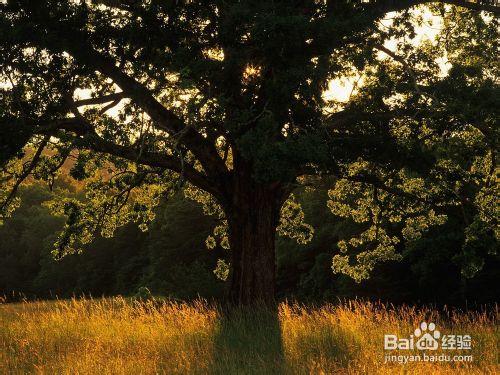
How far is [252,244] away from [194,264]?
37.2 metres

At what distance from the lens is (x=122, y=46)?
12.8 m

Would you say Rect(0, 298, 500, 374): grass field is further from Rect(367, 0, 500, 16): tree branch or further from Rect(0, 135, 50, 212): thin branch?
Rect(367, 0, 500, 16): tree branch

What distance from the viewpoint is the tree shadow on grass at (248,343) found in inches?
331

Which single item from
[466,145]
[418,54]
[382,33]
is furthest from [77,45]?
[466,145]

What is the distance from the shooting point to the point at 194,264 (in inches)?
1988

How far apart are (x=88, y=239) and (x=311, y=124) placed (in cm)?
905

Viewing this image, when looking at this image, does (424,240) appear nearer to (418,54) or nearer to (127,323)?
(418,54)

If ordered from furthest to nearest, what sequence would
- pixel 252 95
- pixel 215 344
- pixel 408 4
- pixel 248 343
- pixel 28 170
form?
pixel 28 170 → pixel 408 4 → pixel 252 95 → pixel 248 343 → pixel 215 344

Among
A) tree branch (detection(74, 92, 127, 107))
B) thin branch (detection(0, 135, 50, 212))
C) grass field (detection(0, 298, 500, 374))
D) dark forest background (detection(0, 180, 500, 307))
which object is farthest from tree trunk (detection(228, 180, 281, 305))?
thin branch (detection(0, 135, 50, 212))

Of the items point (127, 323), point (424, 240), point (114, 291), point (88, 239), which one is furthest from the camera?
point (114, 291)

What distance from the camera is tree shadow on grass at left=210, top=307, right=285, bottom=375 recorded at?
8.40m

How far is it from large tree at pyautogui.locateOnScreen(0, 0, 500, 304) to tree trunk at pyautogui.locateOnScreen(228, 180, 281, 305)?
0.02 meters

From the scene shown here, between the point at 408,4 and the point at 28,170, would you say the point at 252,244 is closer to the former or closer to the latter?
the point at 28,170

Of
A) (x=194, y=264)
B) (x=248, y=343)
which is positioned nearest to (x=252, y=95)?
(x=248, y=343)
